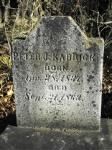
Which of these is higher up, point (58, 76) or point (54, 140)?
point (58, 76)

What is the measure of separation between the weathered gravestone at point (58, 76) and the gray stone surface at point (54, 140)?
102mm

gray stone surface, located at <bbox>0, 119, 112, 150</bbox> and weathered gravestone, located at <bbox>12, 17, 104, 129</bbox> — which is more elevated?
weathered gravestone, located at <bbox>12, 17, 104, 129</bbox>

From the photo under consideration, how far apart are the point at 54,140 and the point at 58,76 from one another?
65 cm

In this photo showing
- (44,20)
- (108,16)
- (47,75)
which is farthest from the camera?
(108,16)

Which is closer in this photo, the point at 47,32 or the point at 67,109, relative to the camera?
the point at 47,32

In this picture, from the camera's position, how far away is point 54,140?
3555mm

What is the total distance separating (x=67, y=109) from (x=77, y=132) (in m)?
0.27

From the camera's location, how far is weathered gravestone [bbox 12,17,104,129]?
3.34 meters

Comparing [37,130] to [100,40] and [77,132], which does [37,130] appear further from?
[100,40]

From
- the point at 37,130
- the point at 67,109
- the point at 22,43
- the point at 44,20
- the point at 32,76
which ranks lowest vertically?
the point at 37,130

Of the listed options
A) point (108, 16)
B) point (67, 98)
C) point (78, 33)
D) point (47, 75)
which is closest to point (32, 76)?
point (47, 75)

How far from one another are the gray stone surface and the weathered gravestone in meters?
0.10

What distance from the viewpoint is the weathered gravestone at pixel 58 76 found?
3.34 meters

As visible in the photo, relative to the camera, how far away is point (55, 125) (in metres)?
3.74
